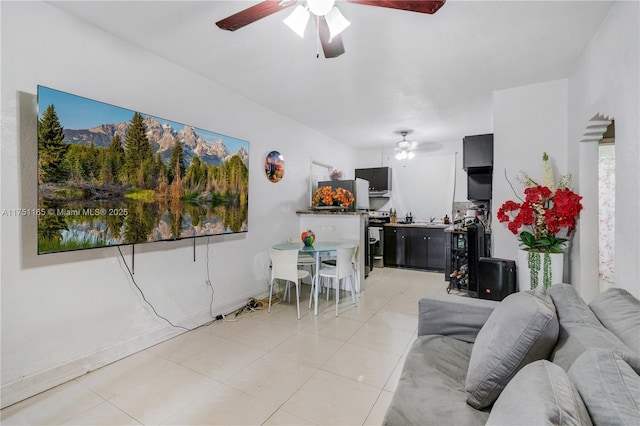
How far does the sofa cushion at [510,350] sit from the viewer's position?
1134 millimetres

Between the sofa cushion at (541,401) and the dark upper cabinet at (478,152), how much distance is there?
127 inches

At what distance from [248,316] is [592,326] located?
3.04m

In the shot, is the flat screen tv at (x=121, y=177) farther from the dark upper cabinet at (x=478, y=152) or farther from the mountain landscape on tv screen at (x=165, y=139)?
the dark upper cabinet at (x=478, y=152)

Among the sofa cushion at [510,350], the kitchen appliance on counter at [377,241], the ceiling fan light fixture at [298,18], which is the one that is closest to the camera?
the sofa cushion at [510,350]

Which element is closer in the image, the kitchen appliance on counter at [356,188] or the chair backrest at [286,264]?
the chair backrest at [286,264]

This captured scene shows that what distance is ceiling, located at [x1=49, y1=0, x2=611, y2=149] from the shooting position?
2.09 meters

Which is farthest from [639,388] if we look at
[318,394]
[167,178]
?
[167,178]

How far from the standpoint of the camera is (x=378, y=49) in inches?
101

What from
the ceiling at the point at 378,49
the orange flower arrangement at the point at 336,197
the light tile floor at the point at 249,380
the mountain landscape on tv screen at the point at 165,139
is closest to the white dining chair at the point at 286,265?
the light tile floor at the point at 249,380

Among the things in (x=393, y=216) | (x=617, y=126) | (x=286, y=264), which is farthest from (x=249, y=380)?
(x=393, y=216)

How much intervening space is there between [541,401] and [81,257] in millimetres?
2829

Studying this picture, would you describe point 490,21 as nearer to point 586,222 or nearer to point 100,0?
point 586,222

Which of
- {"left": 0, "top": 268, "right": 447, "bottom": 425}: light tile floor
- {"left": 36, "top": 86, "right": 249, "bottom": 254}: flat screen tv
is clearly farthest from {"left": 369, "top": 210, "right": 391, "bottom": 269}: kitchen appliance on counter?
{"left": 36, "top": 86, "right": 249, "bottom": 254}: flat screen tv

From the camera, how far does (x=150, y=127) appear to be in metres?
2.50
